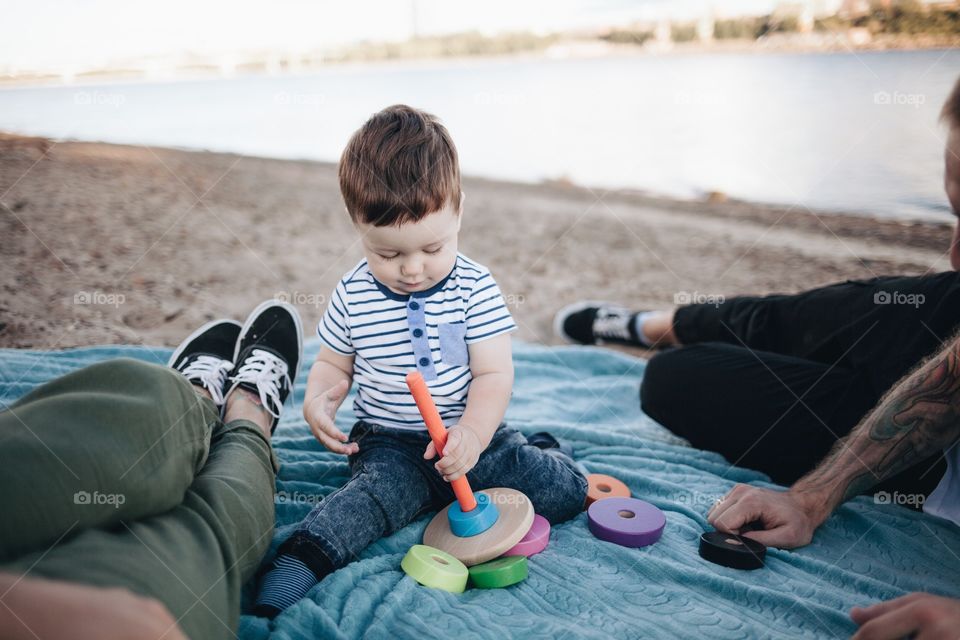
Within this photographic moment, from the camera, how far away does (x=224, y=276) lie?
147 inches

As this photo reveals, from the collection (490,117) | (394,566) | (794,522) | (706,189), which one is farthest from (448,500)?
(490,117)

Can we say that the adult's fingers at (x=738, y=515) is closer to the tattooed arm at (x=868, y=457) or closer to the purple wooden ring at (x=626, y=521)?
the tattooed arm at (x=868, y=457)

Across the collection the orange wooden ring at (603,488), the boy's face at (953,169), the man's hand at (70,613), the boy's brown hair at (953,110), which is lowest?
the orange wooden ring at (603,488)

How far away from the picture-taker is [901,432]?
4.64 ft

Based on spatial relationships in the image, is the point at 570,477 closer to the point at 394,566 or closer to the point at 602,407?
the point at 394,566

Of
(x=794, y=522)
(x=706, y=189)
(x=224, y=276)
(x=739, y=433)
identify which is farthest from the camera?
(x=706, y=189)

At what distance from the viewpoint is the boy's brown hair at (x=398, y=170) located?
1326 mm

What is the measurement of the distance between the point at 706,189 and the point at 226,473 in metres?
6.95

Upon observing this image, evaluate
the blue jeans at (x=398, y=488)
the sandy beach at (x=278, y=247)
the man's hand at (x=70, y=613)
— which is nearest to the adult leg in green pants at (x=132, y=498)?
the man's hand at (x=70, y=613)

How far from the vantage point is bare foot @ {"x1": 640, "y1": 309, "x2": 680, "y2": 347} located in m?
2.60

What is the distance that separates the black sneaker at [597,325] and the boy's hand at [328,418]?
155 cm

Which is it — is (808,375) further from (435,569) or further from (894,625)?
(435,569)

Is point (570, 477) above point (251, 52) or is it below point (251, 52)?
below

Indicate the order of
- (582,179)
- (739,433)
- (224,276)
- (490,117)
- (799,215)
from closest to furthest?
(739,433), (224,276), (799,215), (582,179), (490,117)
